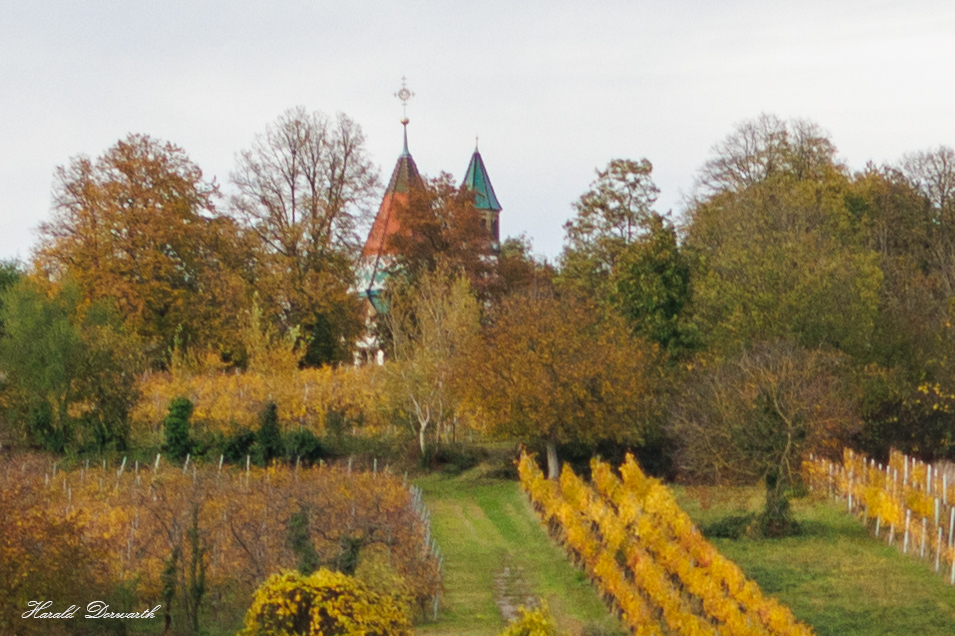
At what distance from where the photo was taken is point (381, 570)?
1614 cm

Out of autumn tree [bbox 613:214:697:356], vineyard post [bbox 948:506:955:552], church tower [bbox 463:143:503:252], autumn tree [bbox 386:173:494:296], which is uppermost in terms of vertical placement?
church tower [bbox 463:143:503:252]

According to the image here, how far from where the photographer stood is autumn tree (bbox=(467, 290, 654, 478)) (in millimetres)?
30891

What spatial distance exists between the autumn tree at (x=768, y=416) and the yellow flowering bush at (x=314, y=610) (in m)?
13.7

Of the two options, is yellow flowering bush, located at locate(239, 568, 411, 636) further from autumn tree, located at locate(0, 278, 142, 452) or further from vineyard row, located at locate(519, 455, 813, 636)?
autumn tree, located at locate(0, 278, 142, 452)

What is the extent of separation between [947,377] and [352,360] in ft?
78.2

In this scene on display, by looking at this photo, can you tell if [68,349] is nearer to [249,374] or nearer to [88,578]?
[249,374]

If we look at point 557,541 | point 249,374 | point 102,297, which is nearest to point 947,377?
point 557,541

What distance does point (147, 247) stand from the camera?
43.8m

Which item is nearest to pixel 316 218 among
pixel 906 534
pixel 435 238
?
pixel 435 238

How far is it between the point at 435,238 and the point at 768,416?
27722 mm

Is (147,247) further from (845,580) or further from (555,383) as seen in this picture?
(845,580)

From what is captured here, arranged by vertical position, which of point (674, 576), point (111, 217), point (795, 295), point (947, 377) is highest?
point (111, 217)

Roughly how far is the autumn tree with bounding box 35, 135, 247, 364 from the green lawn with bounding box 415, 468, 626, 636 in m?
15.5
